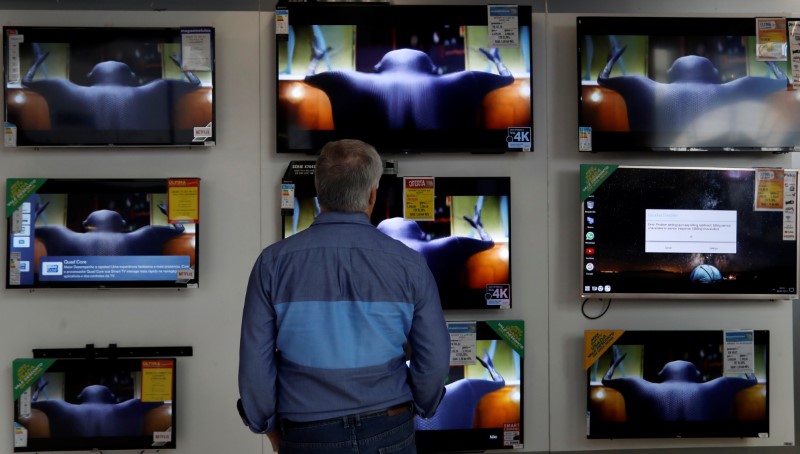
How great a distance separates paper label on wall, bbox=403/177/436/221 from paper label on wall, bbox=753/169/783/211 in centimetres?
137

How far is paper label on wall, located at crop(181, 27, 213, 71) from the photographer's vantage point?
9.62ft

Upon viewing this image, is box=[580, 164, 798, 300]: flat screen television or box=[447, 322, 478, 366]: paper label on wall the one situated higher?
box=[580, 164, 798, 300]: flat screen television

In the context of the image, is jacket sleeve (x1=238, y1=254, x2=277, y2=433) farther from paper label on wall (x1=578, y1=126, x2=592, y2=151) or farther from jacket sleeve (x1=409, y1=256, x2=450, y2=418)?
paper label on wall (x1=578, y1=126, x2=592, y2=151)

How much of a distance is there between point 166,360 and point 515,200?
1580mm

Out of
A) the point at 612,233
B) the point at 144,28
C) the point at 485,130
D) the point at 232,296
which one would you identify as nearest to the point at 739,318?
the point at 612,233

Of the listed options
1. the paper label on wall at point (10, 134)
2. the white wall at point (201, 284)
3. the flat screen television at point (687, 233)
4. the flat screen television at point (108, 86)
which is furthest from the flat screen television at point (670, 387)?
the paper label on wall at point (10, 134)

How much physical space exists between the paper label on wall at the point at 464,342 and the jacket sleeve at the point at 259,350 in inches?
46.8

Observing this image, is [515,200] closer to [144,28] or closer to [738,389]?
[738,389]

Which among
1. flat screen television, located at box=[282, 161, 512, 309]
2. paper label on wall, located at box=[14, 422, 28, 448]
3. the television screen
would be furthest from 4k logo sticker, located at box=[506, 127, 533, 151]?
paper label on wall, located at box=[14, 422, 28, 448]

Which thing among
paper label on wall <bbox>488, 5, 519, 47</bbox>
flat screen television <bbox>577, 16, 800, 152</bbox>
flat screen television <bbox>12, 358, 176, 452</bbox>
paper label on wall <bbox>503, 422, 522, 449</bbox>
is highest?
paper label on wall <bbox>488, 5, 519, 47</bbox>

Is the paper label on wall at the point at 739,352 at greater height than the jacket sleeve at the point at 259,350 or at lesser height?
lesser

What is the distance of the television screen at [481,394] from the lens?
296 cm

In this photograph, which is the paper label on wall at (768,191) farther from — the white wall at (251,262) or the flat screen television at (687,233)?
the white wall at (251,262)

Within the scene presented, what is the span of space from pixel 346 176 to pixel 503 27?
141 cm
